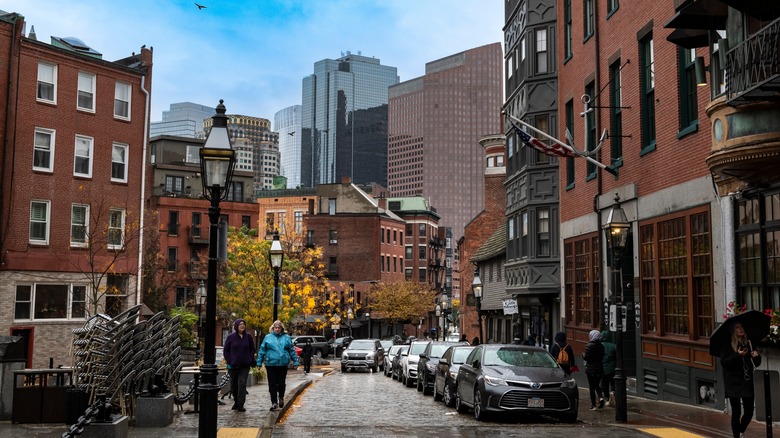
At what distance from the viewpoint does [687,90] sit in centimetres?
1948

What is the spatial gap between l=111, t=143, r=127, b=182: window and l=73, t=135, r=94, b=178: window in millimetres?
1222

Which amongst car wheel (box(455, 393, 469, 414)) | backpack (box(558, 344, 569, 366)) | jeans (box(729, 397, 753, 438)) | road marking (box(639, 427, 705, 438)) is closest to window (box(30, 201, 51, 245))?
car wheel (box(455, 393, 469, 414))

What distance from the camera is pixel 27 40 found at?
3594 centimetres

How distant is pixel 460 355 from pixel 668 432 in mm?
7854

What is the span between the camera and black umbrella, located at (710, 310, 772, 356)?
12547 millimetres

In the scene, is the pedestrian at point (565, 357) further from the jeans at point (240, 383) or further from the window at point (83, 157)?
the window at point (83, 157)

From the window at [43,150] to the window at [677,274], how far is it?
2624 centimetres

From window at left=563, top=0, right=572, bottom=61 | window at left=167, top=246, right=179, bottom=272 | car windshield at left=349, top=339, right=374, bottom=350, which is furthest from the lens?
window at left=167, top=246, right=179, bottom=272

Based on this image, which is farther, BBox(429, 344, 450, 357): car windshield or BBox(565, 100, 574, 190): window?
BBox(565, 100, 574, 190): window

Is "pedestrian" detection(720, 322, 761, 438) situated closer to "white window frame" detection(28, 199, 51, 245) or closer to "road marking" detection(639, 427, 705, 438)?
"road marking" detection(639, 427, 705, 438)

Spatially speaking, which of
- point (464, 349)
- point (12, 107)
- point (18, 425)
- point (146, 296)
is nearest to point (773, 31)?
point (464, 349)

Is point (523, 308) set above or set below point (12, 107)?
below

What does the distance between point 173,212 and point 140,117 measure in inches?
1265

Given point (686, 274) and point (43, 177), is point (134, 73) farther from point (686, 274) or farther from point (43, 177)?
point (686, 274)
